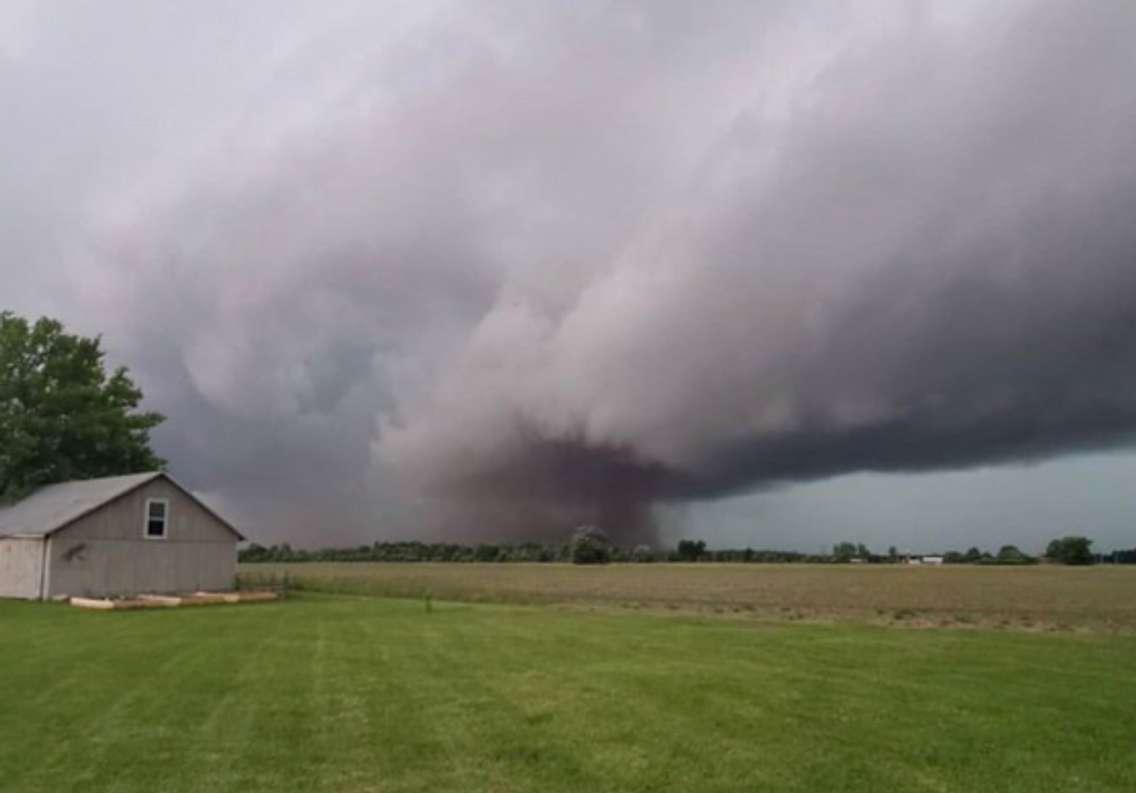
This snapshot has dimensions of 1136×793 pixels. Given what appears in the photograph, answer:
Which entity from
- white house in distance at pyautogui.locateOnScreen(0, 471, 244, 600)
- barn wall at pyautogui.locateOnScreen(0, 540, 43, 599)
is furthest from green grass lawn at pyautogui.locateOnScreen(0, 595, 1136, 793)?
barn wall at pyautogui.locateOnScreen(0, 540, 43, 599)

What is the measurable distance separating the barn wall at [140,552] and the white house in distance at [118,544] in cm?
4

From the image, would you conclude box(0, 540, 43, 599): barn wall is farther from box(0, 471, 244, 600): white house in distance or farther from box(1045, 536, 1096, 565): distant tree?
box(1045, 536, 1096, 565): distant tree

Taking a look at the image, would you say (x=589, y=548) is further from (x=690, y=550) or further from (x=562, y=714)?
(x=562, y=714)

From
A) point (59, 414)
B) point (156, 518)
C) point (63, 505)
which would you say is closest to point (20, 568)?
point (63, 505)

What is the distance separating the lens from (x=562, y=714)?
12.2m

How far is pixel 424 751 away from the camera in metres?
10.2

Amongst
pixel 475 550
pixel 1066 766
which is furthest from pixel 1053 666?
pixel 475 550

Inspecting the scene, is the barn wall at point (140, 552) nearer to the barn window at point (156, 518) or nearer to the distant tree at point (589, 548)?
the barn window at point (156, 518)

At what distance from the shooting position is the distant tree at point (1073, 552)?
146250mm

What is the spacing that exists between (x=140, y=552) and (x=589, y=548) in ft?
367

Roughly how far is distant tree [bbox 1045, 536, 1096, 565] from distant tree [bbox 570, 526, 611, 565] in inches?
2733

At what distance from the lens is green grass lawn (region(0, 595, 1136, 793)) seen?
931cm

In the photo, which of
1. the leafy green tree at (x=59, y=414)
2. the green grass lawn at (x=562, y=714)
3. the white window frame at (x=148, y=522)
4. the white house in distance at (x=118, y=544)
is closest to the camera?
the green grass lawn at (x=562, y=714)

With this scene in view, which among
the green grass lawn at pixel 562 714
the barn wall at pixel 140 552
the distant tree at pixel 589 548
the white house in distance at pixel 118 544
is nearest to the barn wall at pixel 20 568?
the white house in distance at pixel 118 544
